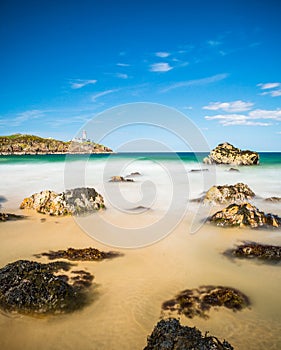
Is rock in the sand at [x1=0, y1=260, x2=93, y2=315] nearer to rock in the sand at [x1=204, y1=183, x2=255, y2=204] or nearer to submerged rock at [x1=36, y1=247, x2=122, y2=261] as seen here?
submerged rock at [x1=36, y1=247, x2=122, y2=261]

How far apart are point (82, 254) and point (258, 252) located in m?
3.80

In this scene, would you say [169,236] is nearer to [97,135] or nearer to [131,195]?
[97,135]

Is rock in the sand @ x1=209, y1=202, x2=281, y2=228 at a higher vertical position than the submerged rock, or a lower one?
higher

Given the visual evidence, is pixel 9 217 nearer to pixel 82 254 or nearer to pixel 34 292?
pixel 82 254

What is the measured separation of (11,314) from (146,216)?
19.0ft

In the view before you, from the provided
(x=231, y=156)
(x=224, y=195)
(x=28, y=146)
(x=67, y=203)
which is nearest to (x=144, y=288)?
(x=67, y=203)

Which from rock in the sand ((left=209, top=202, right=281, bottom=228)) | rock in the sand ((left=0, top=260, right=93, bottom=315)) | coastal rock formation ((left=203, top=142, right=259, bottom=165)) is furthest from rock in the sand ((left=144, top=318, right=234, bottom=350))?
coastal rock formation ((left=203, top=142, right=259, bottom=165))

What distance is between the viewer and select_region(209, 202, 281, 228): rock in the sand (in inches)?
293

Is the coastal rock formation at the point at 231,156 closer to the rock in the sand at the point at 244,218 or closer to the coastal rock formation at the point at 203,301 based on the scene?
the rock in the sand at the point at 244,218

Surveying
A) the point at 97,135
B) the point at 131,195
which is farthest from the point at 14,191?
the point at 97,135

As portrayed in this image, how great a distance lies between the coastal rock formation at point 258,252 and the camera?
5.47 metres

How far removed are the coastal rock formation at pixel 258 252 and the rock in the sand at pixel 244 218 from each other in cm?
147

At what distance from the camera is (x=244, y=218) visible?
295 inches

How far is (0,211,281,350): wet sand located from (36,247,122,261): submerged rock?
191mm
